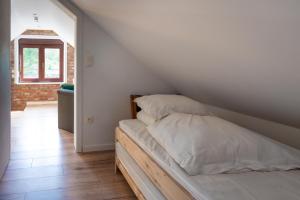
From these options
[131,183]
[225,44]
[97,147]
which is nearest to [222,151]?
[225,44]

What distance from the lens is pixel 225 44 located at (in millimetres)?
1577

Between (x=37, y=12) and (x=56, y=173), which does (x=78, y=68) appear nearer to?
(x=56, y=173)

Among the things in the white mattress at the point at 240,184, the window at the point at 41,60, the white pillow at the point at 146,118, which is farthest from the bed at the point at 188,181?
the window at the point at 41,60

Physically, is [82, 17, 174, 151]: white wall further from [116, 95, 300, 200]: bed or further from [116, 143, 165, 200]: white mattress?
[116, 95, 300, 200]: bed

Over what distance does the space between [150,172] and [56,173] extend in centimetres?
132

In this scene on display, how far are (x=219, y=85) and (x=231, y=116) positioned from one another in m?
A: 0.69

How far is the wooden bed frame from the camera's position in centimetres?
149

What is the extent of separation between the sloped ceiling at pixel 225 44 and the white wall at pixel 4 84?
0.70 metres

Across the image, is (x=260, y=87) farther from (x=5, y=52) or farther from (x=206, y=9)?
(x=5, y=52)

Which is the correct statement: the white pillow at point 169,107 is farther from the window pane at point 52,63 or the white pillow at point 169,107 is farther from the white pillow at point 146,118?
the window pane at point 52,63

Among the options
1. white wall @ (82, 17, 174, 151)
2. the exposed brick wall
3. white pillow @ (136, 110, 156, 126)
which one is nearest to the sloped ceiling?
white wall @ (82, 17, 174, 151)

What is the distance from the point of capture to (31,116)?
5719mm

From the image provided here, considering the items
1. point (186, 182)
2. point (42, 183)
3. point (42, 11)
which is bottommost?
point (42, 183)

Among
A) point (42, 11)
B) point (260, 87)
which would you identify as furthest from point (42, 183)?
point (42, 11)
